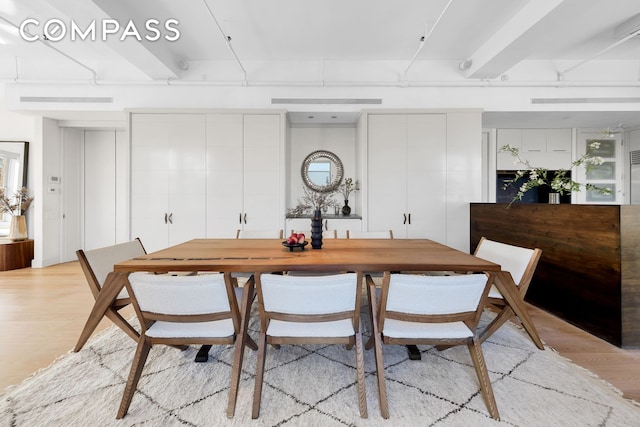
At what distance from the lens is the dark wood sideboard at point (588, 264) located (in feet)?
7.37

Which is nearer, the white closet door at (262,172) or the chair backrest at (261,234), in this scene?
the chair backrest at (261,234)

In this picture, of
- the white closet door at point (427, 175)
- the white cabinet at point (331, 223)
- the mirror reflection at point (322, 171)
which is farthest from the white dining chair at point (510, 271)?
the mirror reflection at point (322, 171)

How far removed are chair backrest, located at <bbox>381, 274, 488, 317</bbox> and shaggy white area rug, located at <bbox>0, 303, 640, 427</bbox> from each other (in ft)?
1.81

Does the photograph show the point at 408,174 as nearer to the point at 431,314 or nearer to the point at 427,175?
the point at 427,175

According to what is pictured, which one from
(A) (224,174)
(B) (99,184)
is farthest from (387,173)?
(B) (99,184)

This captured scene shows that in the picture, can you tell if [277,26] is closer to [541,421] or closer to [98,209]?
[541,421]

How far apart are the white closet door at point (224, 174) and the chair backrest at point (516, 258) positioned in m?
3.29

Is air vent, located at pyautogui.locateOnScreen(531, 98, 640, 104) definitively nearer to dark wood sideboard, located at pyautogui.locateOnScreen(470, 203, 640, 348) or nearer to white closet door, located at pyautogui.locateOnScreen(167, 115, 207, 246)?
dark wood sideboard, located at pyautogui.locateOnScreen(470, 203, 640, 348)

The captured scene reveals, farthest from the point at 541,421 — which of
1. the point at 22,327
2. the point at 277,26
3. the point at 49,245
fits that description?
the point at 49,245

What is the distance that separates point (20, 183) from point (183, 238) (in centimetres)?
335

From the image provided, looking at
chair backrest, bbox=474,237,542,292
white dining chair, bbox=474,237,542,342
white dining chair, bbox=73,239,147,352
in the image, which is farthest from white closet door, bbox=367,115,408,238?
white dining chair, bbox=73,239,147,352

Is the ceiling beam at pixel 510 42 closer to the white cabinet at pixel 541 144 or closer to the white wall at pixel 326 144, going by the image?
the white cabinet at pixel 541 144

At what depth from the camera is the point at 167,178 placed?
4285 millimetres

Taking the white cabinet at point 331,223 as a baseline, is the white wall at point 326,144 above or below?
above
